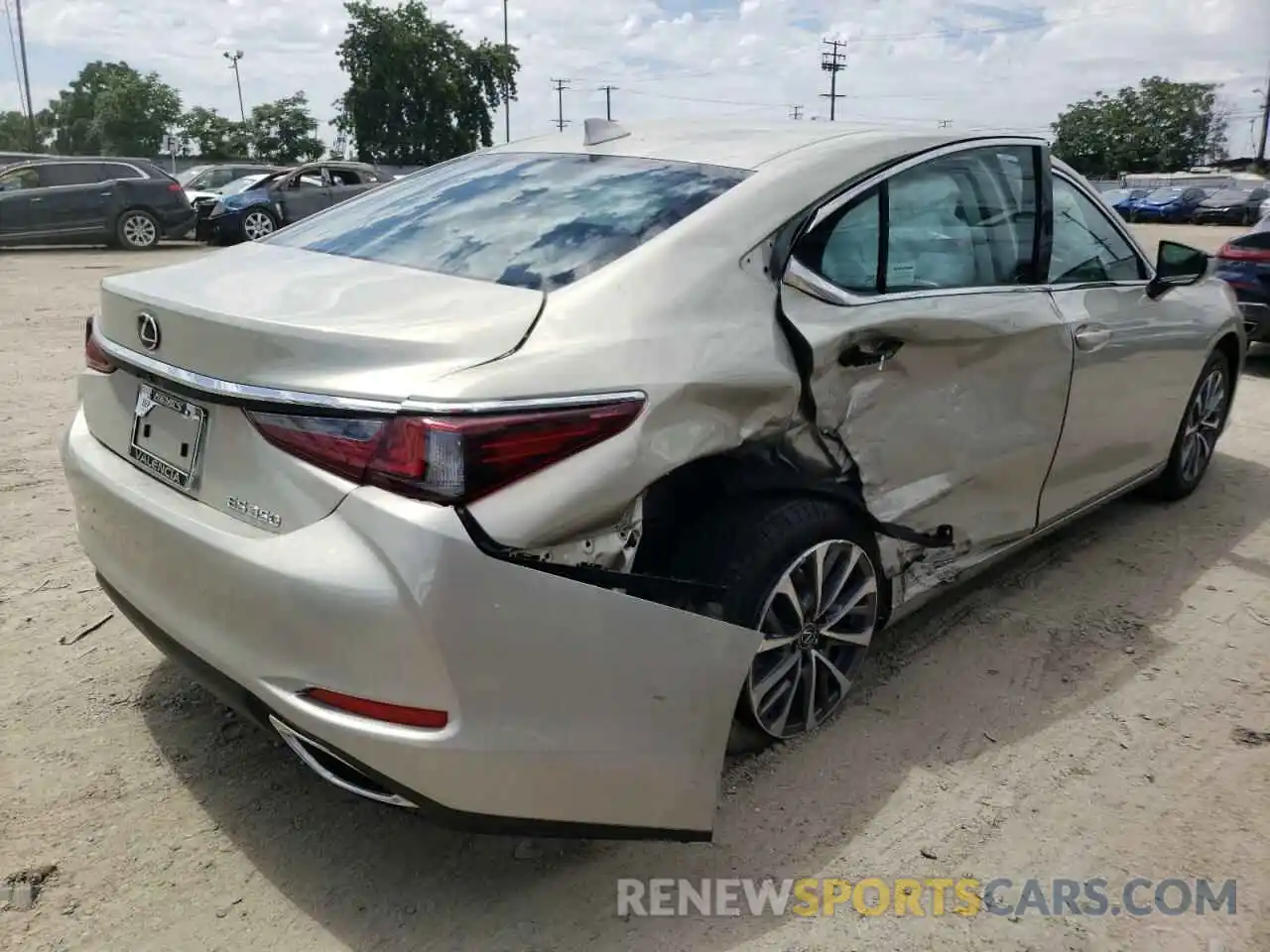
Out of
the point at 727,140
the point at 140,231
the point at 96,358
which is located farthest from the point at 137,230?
the point at 727,140

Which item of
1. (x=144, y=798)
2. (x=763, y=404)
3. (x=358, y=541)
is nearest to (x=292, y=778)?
(x=144, y=798)

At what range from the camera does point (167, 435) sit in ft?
7.59

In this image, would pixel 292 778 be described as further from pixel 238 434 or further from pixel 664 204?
pixel 664 204

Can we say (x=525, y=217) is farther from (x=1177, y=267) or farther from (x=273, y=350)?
(x=1177, y=267)

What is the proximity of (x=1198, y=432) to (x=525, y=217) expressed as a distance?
3.67 m

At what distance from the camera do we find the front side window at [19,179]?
54.9 feet

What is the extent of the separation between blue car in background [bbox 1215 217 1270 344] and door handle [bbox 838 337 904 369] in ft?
19.9

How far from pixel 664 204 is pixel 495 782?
1438 millimetres

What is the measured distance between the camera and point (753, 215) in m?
2.52

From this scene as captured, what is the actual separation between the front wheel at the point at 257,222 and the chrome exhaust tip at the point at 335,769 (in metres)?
17.1

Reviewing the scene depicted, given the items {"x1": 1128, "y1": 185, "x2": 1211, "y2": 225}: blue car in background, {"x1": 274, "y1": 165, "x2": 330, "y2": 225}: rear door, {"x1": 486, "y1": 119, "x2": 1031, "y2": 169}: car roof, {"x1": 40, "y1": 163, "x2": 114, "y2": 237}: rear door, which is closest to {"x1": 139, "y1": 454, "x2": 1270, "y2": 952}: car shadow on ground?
{"x1": 486, "y1": 119, "x2": 1031, "y2": 169}: car roof

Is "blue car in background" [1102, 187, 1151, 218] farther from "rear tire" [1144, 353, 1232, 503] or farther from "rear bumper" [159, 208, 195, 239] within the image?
"rear tire" [1144, 353, 1232, 503]

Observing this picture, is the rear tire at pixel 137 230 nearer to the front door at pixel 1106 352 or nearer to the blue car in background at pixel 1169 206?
the front door at pixel 1106 352

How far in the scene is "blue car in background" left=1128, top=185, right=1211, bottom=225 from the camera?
38906 mm
